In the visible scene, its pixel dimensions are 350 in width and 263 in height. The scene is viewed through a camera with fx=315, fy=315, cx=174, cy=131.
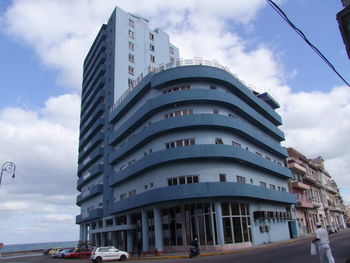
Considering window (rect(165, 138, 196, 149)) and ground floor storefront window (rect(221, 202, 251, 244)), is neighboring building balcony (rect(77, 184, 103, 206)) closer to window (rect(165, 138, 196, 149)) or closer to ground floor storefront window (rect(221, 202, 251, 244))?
window (rect(165, 138, 196, 149))

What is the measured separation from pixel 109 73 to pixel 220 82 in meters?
26.7

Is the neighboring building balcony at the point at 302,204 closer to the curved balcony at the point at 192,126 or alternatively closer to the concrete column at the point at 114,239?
the curved balcony at the point at 192,126

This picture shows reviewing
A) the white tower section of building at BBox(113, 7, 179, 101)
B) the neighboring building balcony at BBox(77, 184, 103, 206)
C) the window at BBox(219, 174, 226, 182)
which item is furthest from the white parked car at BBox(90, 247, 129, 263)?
the white tower section of building at BBox(113, 7, 179, 101)

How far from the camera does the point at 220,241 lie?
99.5 ft

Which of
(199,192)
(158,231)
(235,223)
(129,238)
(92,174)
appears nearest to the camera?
(199,192)

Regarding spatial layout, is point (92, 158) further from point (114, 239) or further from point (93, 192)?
point (114, 239)

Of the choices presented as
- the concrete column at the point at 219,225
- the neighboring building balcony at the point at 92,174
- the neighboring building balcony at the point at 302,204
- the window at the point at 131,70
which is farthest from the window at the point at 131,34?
the neighboring building balcony at the point at 302,204

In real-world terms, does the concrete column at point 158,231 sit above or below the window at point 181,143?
below

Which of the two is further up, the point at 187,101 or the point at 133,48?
the point at 133,48

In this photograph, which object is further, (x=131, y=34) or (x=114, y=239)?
(x=131, y=34)

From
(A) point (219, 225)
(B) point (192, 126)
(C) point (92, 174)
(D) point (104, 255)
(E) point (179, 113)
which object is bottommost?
(D) point (104, 255)

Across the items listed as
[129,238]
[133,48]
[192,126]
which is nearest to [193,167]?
[192,126]

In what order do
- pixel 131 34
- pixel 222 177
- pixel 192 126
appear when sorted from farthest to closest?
pixel 131 34
pixel 192 126
pixel 222 177

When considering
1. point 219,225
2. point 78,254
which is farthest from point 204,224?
point 78,254
